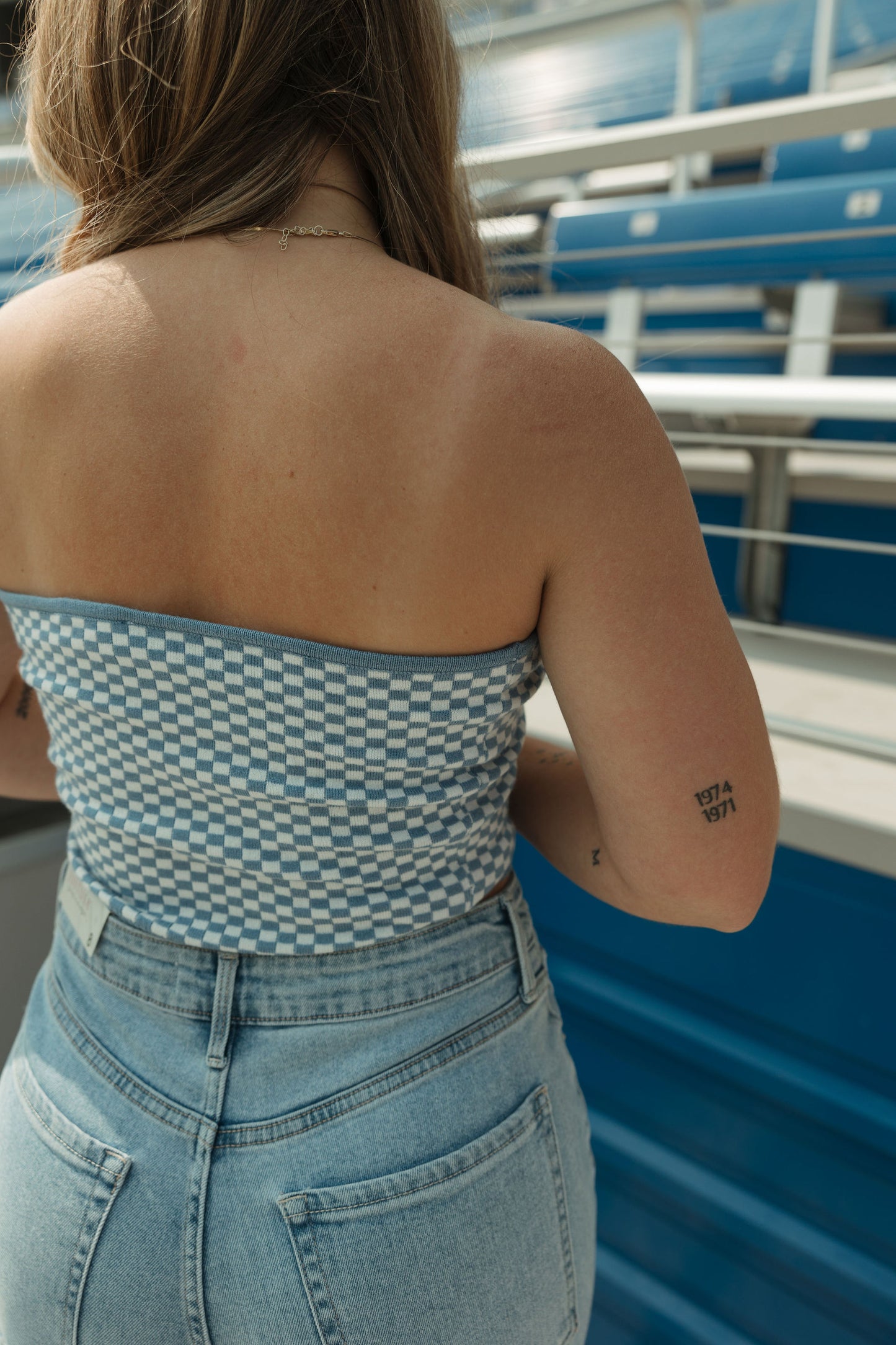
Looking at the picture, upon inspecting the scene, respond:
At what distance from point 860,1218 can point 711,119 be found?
4.23 ft

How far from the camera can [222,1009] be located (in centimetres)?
61

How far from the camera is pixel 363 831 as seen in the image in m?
0.59

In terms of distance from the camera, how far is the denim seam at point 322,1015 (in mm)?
610

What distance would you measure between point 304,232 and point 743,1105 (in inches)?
44.0

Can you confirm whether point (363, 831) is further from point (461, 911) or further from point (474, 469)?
point (474, 469)

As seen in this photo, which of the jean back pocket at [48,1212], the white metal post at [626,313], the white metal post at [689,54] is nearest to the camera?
the jean back pocket at [48,1212]

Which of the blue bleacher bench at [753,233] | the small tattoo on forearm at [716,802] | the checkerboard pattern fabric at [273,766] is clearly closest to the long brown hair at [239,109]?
the checkerboard pattern fabric at [273,766]

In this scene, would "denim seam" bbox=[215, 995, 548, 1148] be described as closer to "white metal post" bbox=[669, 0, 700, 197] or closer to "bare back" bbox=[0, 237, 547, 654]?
"bare back" bbox=[0, 237, 547, 654]

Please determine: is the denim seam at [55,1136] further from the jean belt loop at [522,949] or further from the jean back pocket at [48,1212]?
the jean belt loop at [522,949]

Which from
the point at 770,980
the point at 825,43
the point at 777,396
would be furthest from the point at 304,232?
the point at 825,43

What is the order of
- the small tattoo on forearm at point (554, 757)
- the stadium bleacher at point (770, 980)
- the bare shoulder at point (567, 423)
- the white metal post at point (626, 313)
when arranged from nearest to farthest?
the bare shoulder at point (567, 423) → the small tattoo on forearm at point (554, 757) → the stadium bleacher at point (770, 980) → the white metal post at point (626, 313)

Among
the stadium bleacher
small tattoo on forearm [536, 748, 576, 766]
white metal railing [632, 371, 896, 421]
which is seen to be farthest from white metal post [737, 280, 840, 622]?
small tattoo on forearm [536, 748, 576, 766]

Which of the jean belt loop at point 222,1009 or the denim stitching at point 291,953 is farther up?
the denim stitching at point 291,953

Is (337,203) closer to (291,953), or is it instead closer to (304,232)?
(304,232)
